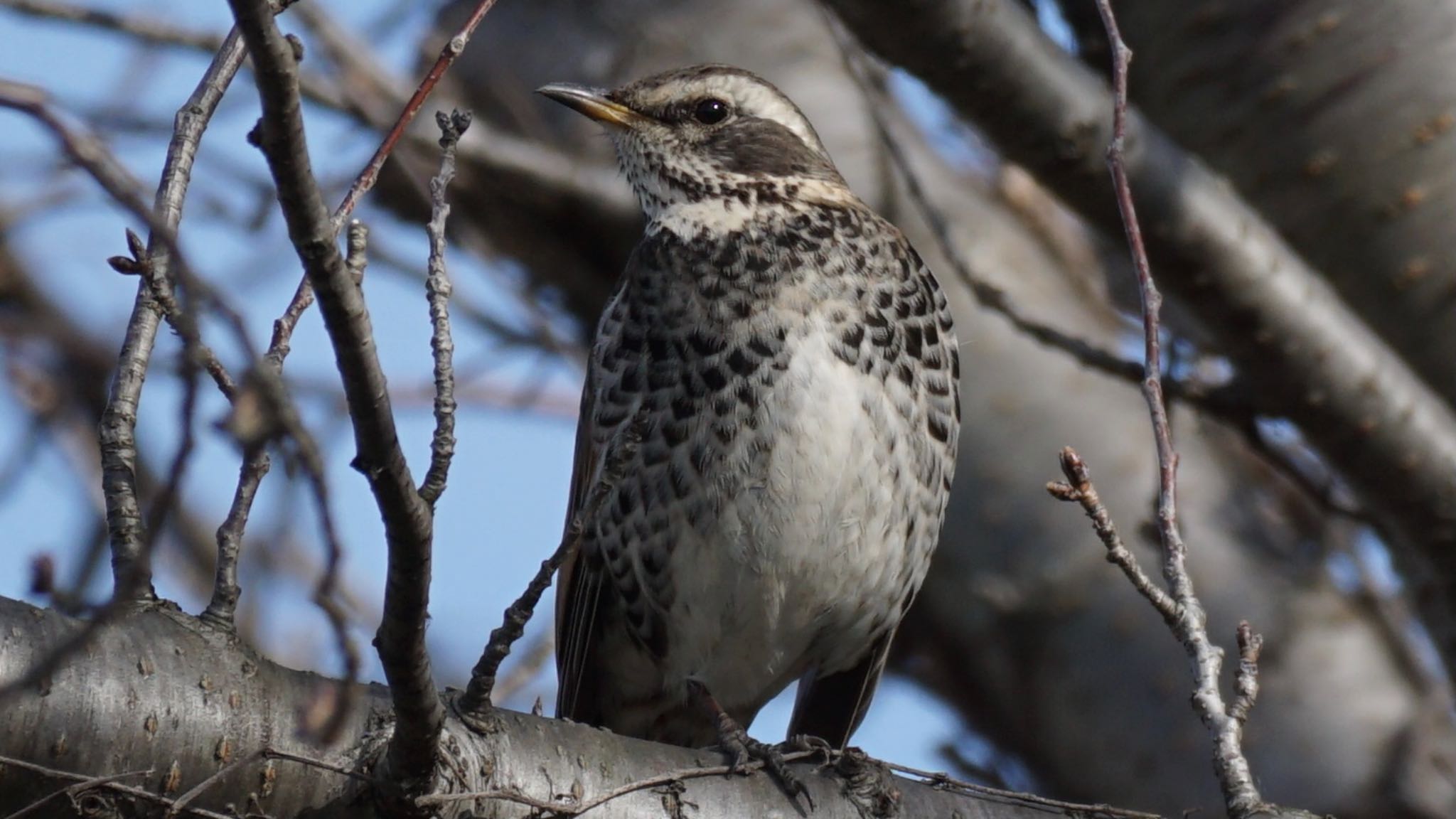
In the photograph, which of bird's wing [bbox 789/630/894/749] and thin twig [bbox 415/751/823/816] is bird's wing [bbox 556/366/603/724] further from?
thin twig [bbox 415/751/823/816]

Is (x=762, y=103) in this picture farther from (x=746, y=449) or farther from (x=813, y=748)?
(x=813, y=748)

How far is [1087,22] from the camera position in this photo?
195 inches

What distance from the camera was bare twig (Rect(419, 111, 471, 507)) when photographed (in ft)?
7.99

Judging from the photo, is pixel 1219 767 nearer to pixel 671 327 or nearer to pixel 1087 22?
pixel 671 327

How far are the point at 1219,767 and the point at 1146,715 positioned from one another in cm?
333

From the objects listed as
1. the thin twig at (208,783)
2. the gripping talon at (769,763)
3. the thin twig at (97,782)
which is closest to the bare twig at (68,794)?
the thin twig at (97,782)

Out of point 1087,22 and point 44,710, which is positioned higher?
point 1087,22

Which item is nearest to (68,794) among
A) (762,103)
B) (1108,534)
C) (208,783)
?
(208,783)

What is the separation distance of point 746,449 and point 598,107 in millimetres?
1242

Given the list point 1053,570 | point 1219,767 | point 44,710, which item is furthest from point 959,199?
point 44,710

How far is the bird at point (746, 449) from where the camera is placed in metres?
4.00

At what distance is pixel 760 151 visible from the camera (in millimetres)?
4848

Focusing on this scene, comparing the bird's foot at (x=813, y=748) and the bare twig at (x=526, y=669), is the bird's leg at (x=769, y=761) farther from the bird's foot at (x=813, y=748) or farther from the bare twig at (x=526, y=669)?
the bare twig at (x=526, y=669)

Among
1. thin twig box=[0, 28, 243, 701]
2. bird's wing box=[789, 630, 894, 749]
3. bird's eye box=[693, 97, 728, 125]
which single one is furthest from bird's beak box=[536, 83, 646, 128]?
thin twig box=[0, 28, 243, 701]
